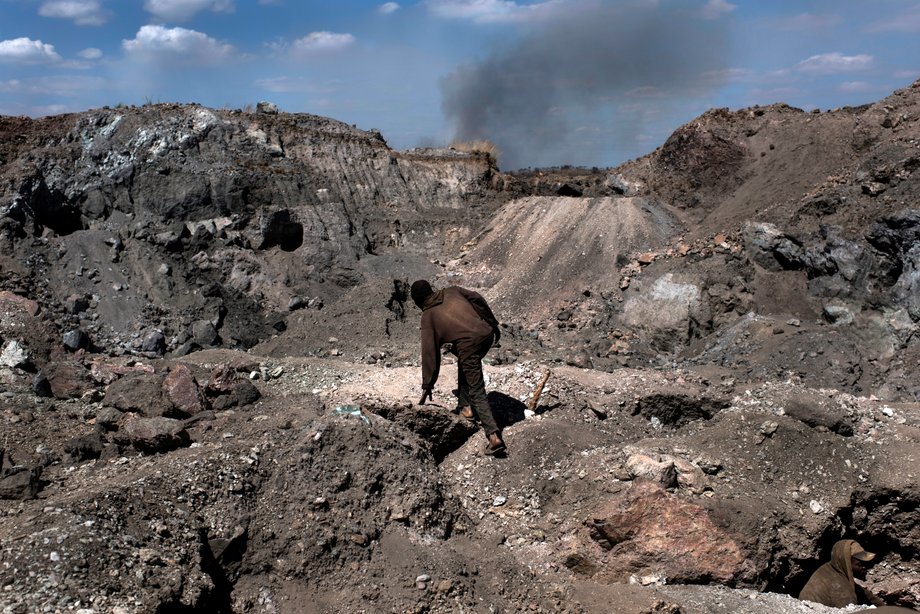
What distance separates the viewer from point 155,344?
11016 mm

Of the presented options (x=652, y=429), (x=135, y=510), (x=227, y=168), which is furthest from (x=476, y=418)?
(x=227, y=168)

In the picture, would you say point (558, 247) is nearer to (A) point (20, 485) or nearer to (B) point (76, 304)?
(B) point (76, 304)

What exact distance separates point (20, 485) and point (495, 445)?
3.55 metres

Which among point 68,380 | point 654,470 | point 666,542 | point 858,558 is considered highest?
point 68,380

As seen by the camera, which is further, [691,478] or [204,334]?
[204,334]

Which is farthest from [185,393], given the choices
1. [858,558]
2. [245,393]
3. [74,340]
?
[858,558]

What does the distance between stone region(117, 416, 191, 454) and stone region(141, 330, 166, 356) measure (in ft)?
18.3

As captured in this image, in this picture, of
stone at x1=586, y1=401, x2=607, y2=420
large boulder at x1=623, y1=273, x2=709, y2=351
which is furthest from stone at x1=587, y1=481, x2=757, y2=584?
large boulder at x1=623, y1=273, x2=709, y2=351

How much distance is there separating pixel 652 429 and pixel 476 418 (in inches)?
77.0

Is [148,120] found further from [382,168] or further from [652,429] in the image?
[652,429]

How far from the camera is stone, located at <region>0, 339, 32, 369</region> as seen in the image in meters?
7.57

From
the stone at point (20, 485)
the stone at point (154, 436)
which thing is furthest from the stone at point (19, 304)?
the stone at point (20, 485)

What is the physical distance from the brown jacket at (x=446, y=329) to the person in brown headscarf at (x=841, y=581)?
131 inches

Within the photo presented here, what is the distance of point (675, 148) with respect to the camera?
58.0ft
